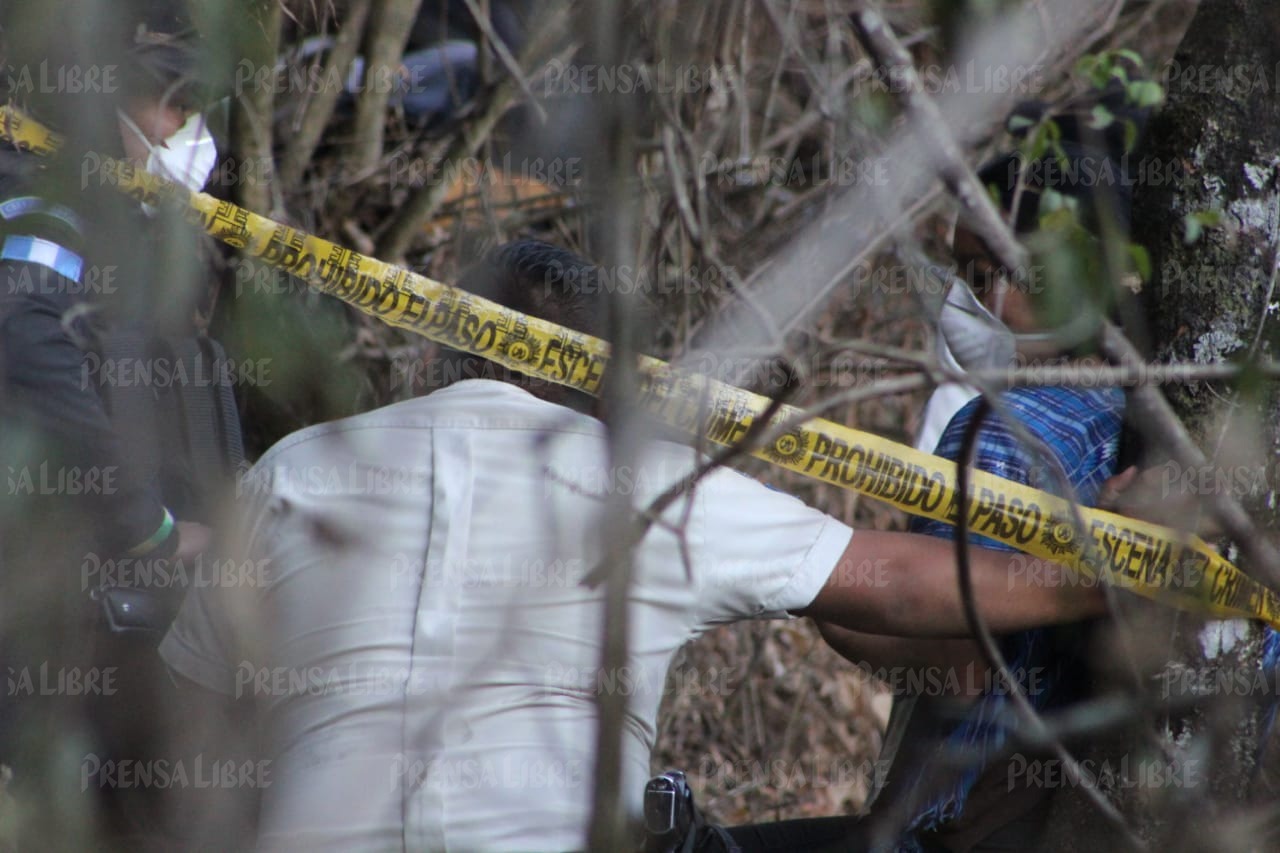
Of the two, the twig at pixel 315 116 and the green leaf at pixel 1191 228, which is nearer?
the green leaf at pixel 1191 228

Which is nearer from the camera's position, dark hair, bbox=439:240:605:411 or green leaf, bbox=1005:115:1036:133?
dark hair, bbox=439:240:605:411

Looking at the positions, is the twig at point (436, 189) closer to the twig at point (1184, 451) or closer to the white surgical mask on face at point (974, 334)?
the white surgical mask on face at point (974, 334)

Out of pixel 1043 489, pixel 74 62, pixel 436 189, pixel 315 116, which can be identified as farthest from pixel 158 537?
pixel 315 116

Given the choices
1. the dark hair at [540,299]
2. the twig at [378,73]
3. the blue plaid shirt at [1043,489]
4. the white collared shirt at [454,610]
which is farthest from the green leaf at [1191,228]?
the twig at [378,73]

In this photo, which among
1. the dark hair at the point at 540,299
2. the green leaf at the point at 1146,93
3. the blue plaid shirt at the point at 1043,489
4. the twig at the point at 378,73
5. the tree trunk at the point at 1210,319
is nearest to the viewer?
the tree trunk at the point at 1210,319

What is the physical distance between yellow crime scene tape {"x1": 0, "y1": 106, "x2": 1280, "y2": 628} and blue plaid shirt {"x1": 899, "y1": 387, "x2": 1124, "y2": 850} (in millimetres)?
65

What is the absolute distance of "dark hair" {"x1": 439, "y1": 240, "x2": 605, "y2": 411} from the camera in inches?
89.3

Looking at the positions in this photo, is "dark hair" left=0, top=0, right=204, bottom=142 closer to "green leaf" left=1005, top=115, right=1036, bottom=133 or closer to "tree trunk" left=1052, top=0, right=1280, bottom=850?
"tree trunk" left=1052, top=0, right=1280, bottom=850

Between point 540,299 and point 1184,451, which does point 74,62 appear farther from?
point 540,299

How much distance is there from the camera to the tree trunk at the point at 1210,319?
1.80 m

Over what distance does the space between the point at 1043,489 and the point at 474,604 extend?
910mm

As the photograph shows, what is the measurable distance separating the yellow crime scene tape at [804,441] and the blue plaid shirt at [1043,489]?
0.07 m

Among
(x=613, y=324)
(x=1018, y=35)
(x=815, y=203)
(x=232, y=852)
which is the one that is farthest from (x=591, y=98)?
(x=815, y=203)

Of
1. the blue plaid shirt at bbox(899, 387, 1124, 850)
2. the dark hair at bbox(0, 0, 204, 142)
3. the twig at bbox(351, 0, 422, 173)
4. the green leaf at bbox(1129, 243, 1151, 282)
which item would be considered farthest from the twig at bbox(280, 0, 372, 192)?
the dark hair at bbox(0, 0, 204, 142)
